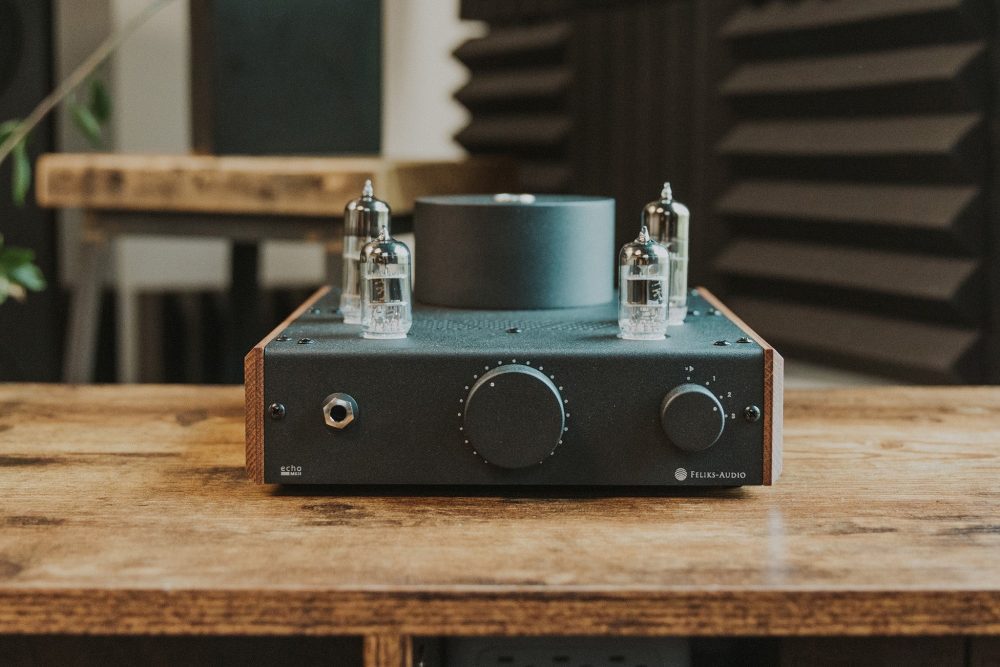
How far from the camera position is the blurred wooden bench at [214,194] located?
2102 millimetres

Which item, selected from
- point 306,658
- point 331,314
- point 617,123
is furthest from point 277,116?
point 306,658

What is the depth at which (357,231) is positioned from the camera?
3.75 ft

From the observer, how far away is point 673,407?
0.82 m

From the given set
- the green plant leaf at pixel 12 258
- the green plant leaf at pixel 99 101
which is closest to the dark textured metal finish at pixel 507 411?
the green plant leaf at pixel 12 258

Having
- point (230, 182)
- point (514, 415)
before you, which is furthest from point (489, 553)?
point (230, 182)

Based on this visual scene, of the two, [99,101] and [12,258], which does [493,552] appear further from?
[99,101]

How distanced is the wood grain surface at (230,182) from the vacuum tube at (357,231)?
0.90 meters

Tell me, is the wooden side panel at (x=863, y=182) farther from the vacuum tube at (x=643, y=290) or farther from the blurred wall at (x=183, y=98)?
the blurred wall at (x=183, y=98)

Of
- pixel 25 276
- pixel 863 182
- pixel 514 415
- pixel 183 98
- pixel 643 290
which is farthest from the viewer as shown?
pixel 183 98

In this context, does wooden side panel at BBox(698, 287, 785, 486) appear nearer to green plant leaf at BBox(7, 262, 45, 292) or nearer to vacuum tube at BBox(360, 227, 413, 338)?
vacuum tube at BBox(360, 227, 413, 338)

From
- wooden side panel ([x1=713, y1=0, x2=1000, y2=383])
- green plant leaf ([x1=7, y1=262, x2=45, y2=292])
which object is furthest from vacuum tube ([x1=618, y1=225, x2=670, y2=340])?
green plant leaf ([x1=7, y1=262, x2=45, y2=292])

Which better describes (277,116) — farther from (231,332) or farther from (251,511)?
(251,511)

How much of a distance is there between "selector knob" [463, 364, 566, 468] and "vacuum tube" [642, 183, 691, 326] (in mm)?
298

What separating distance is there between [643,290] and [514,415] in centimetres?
19
